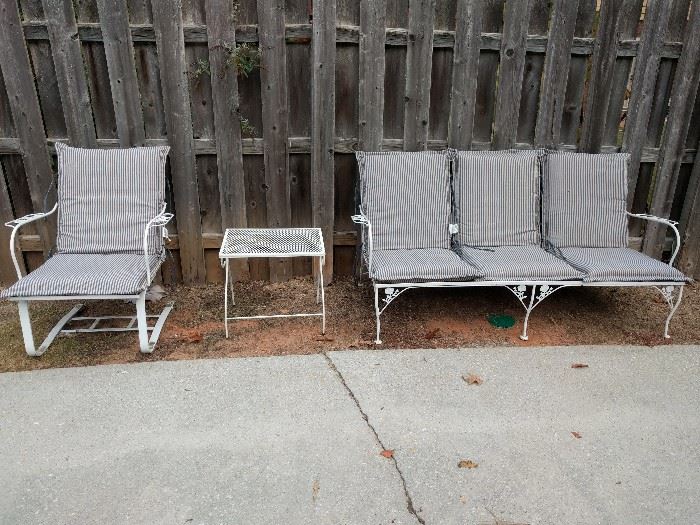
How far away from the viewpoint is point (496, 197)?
3.88m

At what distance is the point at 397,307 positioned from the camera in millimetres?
3889

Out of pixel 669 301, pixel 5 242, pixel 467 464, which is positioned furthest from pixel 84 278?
Answer: pixel 669 301

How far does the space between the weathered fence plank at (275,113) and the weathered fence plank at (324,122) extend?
21cm

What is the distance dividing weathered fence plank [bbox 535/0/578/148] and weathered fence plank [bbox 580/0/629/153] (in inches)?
7.8

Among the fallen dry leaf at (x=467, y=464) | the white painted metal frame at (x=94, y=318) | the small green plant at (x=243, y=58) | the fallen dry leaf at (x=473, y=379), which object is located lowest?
the fallen dry leaf at (x=467, y=464)

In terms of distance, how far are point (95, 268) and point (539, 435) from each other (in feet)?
8.66

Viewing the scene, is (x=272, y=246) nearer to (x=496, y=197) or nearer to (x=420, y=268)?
(x=420, y=268)

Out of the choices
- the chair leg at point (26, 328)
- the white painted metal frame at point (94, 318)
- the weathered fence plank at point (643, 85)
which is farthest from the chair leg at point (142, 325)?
the weathered fence plank at point (643, 85)

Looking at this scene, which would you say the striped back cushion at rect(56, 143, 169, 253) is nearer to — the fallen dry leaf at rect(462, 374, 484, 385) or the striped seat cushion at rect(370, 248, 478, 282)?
the striped seat cushion at rect(370, 248, 478, 282)

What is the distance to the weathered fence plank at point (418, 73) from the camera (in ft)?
11.9

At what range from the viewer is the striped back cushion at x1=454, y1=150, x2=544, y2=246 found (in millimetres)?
3850

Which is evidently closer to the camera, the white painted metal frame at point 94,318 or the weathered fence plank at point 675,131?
the white painted metal frame at point 94,318

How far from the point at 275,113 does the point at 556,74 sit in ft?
6.68

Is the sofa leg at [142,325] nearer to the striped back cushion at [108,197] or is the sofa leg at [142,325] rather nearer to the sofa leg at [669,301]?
the striped back cushion at [108,197]
